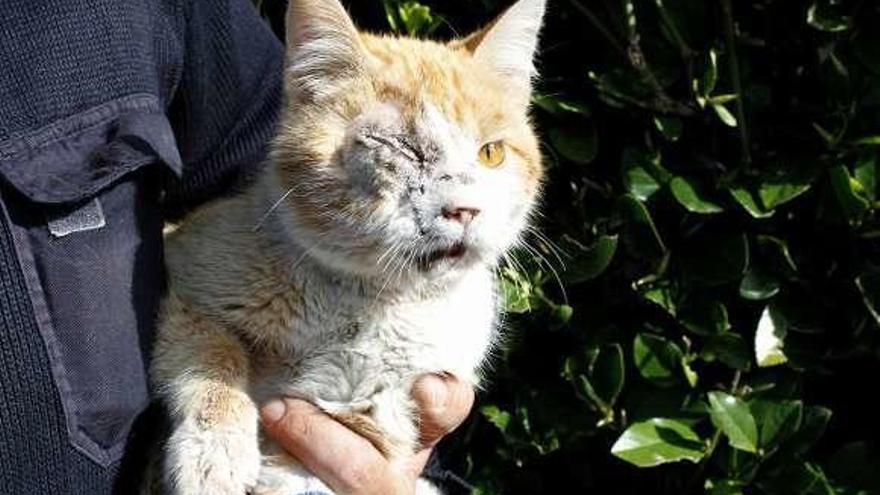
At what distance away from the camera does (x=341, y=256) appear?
4.81 ft

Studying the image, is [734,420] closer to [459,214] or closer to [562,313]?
[562,313]

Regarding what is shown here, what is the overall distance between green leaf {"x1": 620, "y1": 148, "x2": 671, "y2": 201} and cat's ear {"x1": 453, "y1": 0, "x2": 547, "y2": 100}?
14.4 inches

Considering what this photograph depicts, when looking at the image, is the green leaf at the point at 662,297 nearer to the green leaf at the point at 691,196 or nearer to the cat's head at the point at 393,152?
the green leaf at the point at 691,196

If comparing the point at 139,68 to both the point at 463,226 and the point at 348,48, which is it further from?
the point at 463,226

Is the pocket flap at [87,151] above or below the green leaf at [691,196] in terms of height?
above

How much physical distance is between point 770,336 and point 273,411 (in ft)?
2.90

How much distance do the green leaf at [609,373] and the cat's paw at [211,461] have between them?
77 centimetres

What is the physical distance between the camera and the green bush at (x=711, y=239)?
1.88m

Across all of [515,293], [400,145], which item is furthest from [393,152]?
[515,293]

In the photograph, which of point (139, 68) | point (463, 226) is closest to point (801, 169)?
point (463, 226)

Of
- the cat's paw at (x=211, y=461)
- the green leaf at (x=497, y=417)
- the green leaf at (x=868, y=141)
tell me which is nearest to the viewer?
the cat's paw at (x=211, y=461)

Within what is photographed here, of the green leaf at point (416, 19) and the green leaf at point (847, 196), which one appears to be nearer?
the green leaf at point (847, 196)

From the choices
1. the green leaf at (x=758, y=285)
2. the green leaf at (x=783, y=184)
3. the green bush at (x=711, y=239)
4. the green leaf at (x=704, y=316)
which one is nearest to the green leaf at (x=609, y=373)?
the green bush at (x=711, y=239)

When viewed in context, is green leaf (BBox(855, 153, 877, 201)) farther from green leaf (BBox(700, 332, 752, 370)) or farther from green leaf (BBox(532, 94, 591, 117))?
green leaf (BBox(532, 94, 591, 117))
